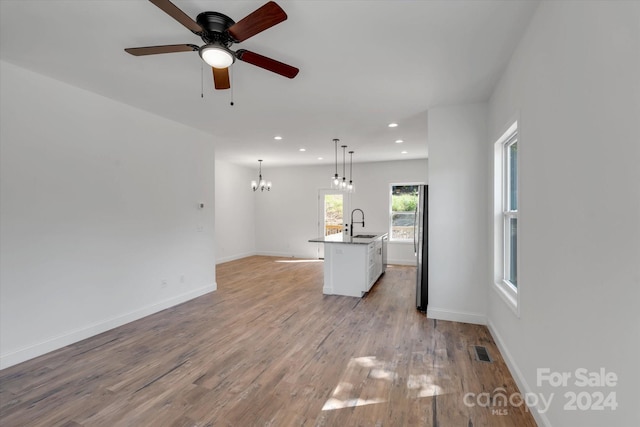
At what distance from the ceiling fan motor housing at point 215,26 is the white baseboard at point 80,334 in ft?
11.0

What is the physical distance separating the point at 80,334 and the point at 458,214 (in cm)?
468

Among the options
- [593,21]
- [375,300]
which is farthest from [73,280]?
[593,21]

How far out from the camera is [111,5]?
197 cm

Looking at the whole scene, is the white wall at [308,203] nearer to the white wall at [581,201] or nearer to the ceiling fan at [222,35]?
the white wall at [581,201]

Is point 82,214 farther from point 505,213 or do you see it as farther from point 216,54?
point 505,213

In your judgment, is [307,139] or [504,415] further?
[307,139]

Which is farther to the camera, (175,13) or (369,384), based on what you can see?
(369,384)

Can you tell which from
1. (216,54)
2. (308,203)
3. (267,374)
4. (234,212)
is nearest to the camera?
(216,54)

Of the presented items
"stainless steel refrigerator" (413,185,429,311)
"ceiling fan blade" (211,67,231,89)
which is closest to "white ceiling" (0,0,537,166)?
"ceiling fan blade" (211,67,231,89)

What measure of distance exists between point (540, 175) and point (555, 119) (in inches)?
14.9

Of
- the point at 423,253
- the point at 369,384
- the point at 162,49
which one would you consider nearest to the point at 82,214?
the point at 162,49

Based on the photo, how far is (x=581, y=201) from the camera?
4.67ft

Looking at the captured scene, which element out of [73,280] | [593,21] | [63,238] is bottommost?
[73,280]

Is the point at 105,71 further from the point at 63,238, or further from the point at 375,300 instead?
the point at 375,300
